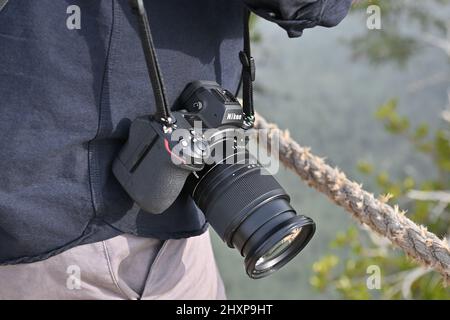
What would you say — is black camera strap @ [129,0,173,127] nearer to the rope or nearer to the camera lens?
the camera lens

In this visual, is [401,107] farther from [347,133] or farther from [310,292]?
[310,292]

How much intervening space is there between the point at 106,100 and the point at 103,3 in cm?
9

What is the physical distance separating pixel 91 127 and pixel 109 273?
6.1 inches

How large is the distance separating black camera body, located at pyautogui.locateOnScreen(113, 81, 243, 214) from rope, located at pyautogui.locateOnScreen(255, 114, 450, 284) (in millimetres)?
210

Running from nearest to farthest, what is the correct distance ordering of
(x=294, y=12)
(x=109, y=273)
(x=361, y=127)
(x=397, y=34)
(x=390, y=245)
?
(x=294, y=12) < (x=109, y=273) < (x=390, y=245) < (x=397, y=34) < (x=361, y=127)

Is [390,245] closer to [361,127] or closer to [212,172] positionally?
[212,172]

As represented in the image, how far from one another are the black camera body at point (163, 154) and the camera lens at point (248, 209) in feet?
0.10

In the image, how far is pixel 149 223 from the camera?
0.69m

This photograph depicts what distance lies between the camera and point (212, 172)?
671mm

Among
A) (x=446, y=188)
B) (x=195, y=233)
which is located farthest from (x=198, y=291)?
(x=446, y=188)

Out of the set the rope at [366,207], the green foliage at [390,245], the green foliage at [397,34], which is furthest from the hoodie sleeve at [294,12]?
the green foliage at [397,34]

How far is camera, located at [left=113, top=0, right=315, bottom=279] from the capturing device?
24.8 inches

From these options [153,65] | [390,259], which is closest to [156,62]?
[153,65]

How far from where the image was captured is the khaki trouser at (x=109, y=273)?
678 millimetres
